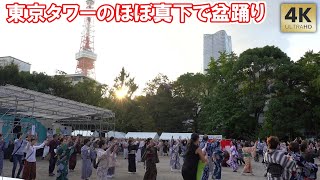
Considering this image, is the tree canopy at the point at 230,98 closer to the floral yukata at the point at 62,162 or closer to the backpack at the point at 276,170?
the floral yukata at the point at 62,162

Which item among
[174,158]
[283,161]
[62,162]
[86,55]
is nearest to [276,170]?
[283,161]

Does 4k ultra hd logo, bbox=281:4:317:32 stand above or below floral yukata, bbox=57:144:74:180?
above

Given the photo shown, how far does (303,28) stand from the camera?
1187cm

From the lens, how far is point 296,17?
12.0 m

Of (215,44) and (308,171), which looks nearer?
(308,171)

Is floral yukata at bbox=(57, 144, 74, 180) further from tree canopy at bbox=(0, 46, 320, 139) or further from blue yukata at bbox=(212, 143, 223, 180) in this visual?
tree canopy at bbox=(0, 46, 320, 139)

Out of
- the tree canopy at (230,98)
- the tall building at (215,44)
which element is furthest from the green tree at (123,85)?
the tall building at (215,44)

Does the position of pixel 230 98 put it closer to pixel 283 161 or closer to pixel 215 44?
pixel 215 44

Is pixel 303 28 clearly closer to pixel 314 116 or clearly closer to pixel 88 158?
pixel 88 158

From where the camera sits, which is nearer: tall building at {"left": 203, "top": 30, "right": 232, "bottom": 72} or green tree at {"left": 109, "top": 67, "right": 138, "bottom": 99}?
green tree at {"left": 109, "top": 67, "right": 138, "bottom": 99}

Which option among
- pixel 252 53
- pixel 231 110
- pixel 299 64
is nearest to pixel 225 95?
pixel 231 110

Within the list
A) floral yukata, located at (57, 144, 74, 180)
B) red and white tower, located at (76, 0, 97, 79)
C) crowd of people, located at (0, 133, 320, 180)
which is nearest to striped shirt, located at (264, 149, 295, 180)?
crowd of people, located at (0, 133, 320, 180)

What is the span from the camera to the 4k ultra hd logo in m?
11.8

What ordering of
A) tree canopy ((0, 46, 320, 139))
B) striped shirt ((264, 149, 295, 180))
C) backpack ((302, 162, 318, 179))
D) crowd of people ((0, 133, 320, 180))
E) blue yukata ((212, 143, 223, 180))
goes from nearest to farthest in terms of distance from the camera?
striped shirt ((264, 149, 295, 180)) → crowd of people ((0, 133, 320, 180)) → backpack ((302, 162, 318, 179)) → blue yukata ((212, 143, 223, 180)) → tree canopy ((0, 46, 320, 139))
